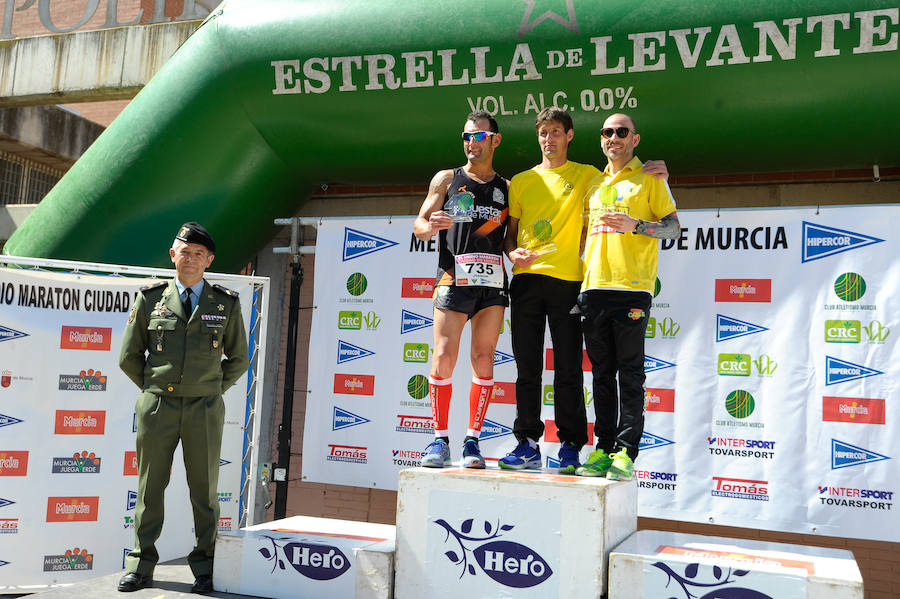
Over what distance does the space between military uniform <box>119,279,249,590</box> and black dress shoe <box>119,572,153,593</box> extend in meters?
0.03

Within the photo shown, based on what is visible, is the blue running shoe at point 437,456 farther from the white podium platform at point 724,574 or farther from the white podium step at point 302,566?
the white podium platform at point 724,574

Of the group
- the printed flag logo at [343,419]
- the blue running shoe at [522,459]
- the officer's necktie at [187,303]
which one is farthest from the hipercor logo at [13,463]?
the blue running shoe at [522,459]

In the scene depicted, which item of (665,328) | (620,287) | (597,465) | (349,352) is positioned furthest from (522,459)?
(349,352)

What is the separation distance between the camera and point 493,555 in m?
3.12

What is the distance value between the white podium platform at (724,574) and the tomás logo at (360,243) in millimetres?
2913

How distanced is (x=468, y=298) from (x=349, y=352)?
84.0 inches

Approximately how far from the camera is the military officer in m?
3.59

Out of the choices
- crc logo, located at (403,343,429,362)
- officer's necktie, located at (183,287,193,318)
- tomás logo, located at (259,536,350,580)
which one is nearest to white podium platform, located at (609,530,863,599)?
tomás logo, located at (259,536,350,580)

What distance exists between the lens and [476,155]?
3623 millimetres

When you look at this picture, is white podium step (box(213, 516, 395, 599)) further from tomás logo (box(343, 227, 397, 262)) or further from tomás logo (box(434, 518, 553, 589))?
tomás logo (box(343, 227, 397, 262))

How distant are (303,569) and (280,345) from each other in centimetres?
308

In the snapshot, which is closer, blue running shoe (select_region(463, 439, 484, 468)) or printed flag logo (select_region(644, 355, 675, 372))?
Result: blue running shoe (select_region(463, 439, 484, 468))

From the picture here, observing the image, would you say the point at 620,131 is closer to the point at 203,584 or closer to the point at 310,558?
the point at 310,558

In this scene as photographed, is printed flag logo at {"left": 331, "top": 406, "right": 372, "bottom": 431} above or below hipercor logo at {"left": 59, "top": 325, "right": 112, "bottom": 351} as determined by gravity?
below
